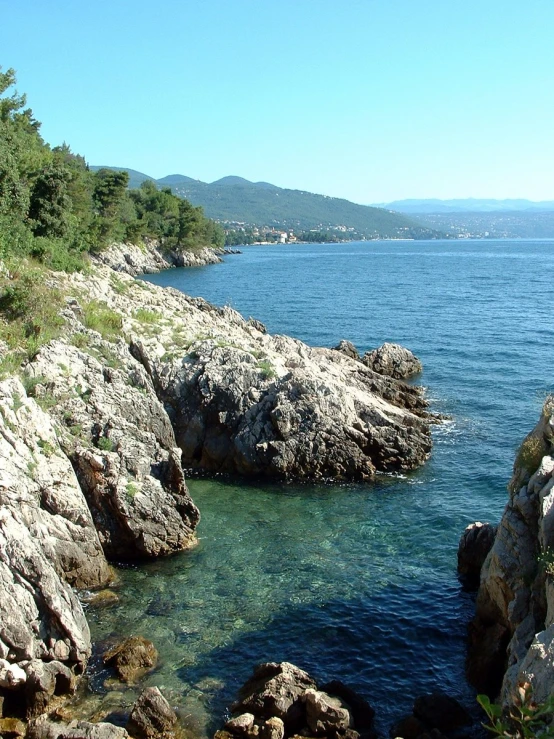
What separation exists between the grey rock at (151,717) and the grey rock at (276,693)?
5.45ft

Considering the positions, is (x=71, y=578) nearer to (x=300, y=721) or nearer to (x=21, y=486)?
(x=21, y=486)

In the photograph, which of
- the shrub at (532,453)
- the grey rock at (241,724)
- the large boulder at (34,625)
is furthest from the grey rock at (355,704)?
the shrub at (532,453)

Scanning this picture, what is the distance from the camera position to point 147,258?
5098 inches

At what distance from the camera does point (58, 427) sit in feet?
79.3

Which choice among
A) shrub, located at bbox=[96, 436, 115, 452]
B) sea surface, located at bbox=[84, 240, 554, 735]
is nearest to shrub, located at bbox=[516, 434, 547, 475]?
sea surface, located at bbox=[84, 240, 554, 735]

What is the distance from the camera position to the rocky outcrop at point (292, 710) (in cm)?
1552

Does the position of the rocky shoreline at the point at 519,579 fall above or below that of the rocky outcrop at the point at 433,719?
above

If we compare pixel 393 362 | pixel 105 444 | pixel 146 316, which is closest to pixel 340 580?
pixel 105 444

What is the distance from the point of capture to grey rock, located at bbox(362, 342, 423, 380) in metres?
48.9

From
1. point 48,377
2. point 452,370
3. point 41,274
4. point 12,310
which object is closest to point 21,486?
point 48,377

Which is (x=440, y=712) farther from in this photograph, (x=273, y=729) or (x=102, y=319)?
(x=102, y=319)

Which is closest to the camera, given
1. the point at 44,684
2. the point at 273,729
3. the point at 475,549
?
the point at 273,729

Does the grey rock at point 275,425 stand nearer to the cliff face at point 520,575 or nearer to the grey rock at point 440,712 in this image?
the cliff face at point 520,575

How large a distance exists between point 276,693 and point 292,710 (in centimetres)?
53
